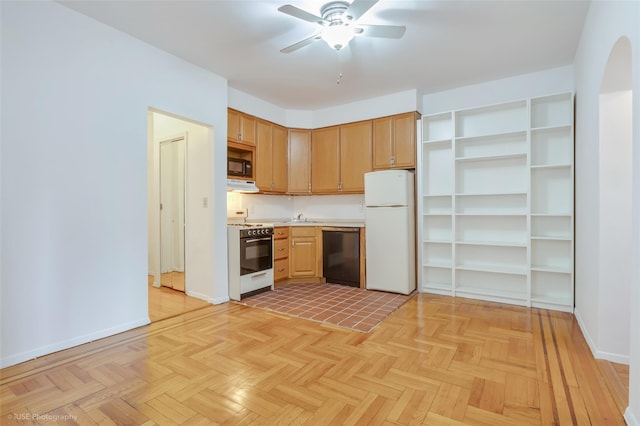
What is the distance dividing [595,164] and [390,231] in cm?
215

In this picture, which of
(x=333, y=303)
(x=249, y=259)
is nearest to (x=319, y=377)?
(x=333, y=303)

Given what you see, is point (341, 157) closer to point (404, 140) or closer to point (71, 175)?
point (404, 140)

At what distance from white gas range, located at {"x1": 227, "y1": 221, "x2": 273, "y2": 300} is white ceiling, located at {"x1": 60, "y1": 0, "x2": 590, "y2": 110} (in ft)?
6.13

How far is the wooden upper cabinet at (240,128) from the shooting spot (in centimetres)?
399

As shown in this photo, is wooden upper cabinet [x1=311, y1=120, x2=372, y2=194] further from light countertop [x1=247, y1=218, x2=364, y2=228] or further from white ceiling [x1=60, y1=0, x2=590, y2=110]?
white ceiling [x1=60, y1=0, x2=590, y2=110]

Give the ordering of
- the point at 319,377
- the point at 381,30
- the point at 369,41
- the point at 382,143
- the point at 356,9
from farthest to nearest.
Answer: the point at 382,143 → the point at 369,41 → the point at 381,30 → the point at 356,9 → the point at 319,377

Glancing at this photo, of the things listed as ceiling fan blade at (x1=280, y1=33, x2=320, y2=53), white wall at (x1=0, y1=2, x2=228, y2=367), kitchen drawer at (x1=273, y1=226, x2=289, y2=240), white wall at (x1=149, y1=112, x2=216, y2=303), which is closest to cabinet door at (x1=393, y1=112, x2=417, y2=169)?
kitchen drawer at (x1=273, y1=226, x2=289, y2=240)

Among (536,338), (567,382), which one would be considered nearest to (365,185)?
(536,338)

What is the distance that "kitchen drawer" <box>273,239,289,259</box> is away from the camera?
4412 mm

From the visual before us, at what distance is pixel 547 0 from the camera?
7.93 ft

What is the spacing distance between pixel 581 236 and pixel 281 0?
335cm

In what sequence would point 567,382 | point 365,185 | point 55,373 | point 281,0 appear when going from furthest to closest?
point 365,185
point 281,0
point 55,373
point 567,382

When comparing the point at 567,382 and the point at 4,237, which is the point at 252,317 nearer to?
the point at 4,237

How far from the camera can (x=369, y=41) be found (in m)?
2.97
